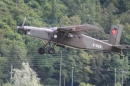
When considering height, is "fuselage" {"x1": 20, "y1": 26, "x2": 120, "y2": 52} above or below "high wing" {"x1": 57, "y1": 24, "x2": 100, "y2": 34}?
below

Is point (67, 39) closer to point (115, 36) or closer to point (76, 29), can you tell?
point (76, 29)

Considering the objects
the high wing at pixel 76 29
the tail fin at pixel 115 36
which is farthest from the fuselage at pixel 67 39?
the tail fin at pixel 115 36

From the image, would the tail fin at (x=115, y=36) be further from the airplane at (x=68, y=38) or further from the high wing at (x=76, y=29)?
the high wing at (x=76, y=29)

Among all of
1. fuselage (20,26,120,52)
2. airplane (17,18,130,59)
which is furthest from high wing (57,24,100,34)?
fuselage (20,26,120,52)

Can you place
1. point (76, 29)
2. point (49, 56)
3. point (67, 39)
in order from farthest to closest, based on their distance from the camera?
point (49, 56) < point (67, 39) < point (76, 29)

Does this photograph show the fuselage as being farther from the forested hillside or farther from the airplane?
the forested hillside

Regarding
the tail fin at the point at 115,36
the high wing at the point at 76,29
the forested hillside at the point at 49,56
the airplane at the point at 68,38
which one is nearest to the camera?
the high wing at the point at 76,29

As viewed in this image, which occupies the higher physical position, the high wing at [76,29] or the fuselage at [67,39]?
the high wing at [76,29]

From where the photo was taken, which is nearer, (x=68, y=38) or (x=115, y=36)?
(x=68, y=38)

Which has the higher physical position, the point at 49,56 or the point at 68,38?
the point at 68,38

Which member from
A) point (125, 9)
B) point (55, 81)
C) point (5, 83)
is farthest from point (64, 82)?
point (125, 9)

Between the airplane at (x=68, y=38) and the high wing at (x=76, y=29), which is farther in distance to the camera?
the airplane at (x=68, y=38)

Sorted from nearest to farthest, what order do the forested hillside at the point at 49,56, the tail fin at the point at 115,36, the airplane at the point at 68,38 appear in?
the airplane at the point at 68,38
the tail fin at the point at 115,36
the forested hillside at the point at 49,56

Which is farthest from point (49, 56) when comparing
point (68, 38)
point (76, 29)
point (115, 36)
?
point (76, 29)
